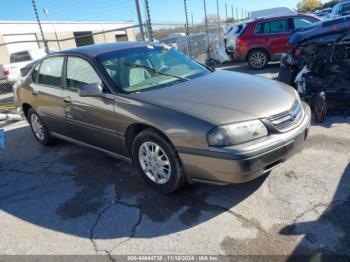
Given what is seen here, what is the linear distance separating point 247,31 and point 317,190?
29.4 feet

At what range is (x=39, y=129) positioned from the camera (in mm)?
5652

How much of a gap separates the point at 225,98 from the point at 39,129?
3694mm

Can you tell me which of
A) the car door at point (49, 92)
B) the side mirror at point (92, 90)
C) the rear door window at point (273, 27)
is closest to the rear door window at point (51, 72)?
the car door at point (49, 92)

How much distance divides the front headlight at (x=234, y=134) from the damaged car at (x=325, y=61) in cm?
272

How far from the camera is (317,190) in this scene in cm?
325

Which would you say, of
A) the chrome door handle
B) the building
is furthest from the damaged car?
the building

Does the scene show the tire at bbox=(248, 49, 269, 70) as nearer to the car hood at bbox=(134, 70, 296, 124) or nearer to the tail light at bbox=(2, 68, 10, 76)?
the car hood at bbox=(134, 70, 296, 124)

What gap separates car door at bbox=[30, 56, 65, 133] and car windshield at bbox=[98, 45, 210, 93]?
976 mm

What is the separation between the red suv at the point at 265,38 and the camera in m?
10.9

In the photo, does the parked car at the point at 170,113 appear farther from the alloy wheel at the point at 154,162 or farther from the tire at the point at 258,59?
the tire at the point at 258,59

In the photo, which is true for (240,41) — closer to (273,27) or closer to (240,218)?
(273,27)

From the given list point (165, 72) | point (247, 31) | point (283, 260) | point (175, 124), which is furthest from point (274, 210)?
point (247, 31)

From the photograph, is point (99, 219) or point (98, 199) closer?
point (99, 219)

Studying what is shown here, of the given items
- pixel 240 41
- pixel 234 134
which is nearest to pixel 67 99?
pixel 234 134
